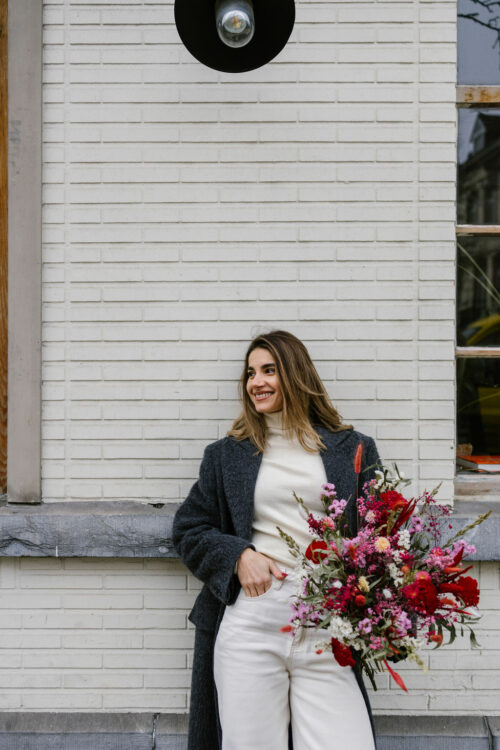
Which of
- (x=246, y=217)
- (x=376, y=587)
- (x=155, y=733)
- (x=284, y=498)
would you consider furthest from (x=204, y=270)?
(x=155, y=733)

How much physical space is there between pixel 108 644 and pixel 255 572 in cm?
112

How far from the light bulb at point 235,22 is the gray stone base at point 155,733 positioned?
292cm

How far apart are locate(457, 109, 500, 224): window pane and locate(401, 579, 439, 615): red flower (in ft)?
6.33

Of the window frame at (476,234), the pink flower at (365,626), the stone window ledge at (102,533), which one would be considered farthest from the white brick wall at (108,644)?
Result: the pink flower at (365,626)

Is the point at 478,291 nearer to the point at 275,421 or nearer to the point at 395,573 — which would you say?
the point at 275,421

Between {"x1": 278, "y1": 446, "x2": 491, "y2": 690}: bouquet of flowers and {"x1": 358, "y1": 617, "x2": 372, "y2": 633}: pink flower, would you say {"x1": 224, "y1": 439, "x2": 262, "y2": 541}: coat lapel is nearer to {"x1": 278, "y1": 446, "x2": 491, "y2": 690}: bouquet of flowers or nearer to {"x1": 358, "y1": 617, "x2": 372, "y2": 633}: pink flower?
{"x1": 278, "y1": 446, "x2": 491, "y2": 690}: bouquet of flowers

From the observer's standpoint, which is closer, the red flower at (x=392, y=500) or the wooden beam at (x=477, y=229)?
the red flower at (x=392, y=500)

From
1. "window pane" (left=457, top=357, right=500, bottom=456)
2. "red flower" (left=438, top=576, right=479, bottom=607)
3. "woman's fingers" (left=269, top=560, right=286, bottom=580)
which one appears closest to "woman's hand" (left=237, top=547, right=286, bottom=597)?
"woman's fingers" (left=269, top=560, right=286, bottom=580)

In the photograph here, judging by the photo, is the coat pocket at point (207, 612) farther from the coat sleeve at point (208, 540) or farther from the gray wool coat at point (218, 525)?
the coat sleeve at point (208, 540)

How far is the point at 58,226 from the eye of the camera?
3.04 meters

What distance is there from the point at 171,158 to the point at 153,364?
95 cm

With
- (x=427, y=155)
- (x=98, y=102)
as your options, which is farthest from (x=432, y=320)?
(x=98, y=102)

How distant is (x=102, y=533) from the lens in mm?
2926

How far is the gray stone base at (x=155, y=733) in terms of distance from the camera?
298cm
